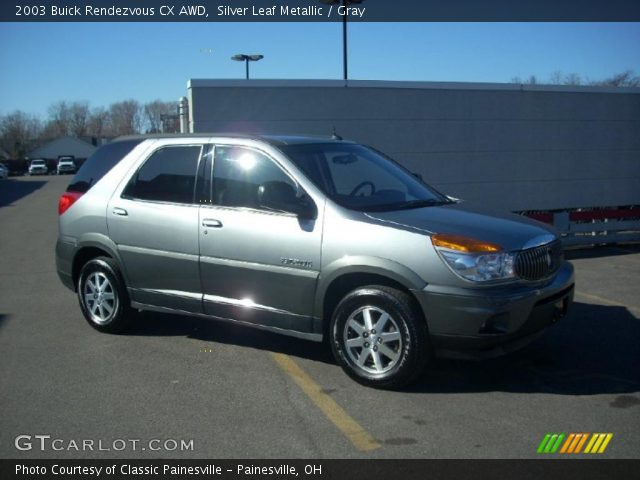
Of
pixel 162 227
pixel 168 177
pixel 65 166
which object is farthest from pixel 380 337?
pixel 65 166

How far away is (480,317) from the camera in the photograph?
4344mm

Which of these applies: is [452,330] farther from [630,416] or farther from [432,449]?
[630,416]

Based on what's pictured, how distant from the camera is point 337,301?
5004 mm

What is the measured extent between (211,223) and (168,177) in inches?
31.3

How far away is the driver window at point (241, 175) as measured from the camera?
17.4ft

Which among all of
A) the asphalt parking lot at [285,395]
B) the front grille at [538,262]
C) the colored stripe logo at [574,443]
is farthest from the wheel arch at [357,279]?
the colored stripe logo at [574,443]

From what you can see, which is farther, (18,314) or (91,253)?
(18,314)

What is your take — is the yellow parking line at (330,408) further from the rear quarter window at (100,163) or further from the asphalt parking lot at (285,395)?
the rear quarter window at (100,163)
